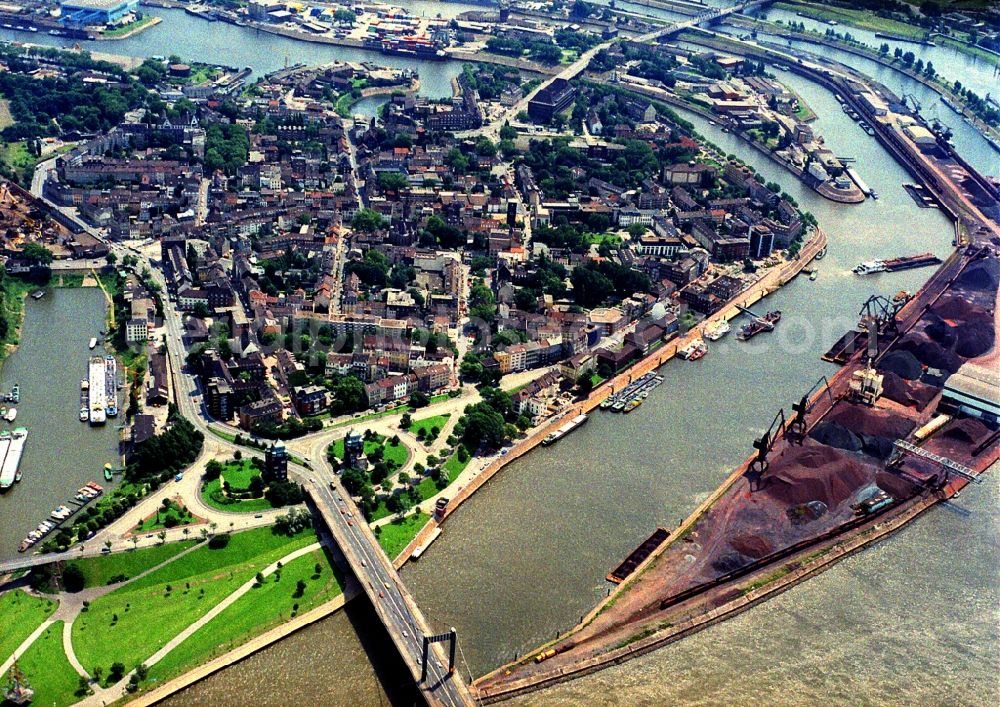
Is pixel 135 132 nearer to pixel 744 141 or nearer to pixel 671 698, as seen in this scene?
pixel 744 141

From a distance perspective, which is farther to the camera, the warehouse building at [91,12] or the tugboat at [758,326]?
the warehouse building at [91,12]

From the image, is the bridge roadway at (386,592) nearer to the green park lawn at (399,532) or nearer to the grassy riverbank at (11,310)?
the green park lawn at (399,532)

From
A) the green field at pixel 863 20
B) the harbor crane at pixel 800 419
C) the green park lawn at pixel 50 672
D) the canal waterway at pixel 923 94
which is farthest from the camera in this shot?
the green field at pixel 863 20

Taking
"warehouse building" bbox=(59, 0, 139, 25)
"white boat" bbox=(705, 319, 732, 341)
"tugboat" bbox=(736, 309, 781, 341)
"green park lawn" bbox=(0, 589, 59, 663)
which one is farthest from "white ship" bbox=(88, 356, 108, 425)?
"warehouse building" bbox=(59, 0, 139, 25)

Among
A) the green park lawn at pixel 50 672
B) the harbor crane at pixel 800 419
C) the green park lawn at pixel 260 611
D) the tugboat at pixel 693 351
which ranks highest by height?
the harbor crane at pixel 800 419

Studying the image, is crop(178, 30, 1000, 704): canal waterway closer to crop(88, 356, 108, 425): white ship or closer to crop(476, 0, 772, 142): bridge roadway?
crop(88, 356, 108, 425): white ship

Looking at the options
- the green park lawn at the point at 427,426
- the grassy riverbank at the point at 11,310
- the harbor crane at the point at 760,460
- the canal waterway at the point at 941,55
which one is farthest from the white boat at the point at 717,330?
the canal waterway at the point at 941,55

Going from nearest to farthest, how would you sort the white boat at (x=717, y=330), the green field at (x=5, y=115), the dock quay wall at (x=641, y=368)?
the dock quay wall at (x=641, y=368)
the white boat at (x=717, y=330)
the green field at (x=5, y=115)

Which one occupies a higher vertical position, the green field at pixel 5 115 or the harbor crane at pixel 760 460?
the harbor crane at pixel 760 460
